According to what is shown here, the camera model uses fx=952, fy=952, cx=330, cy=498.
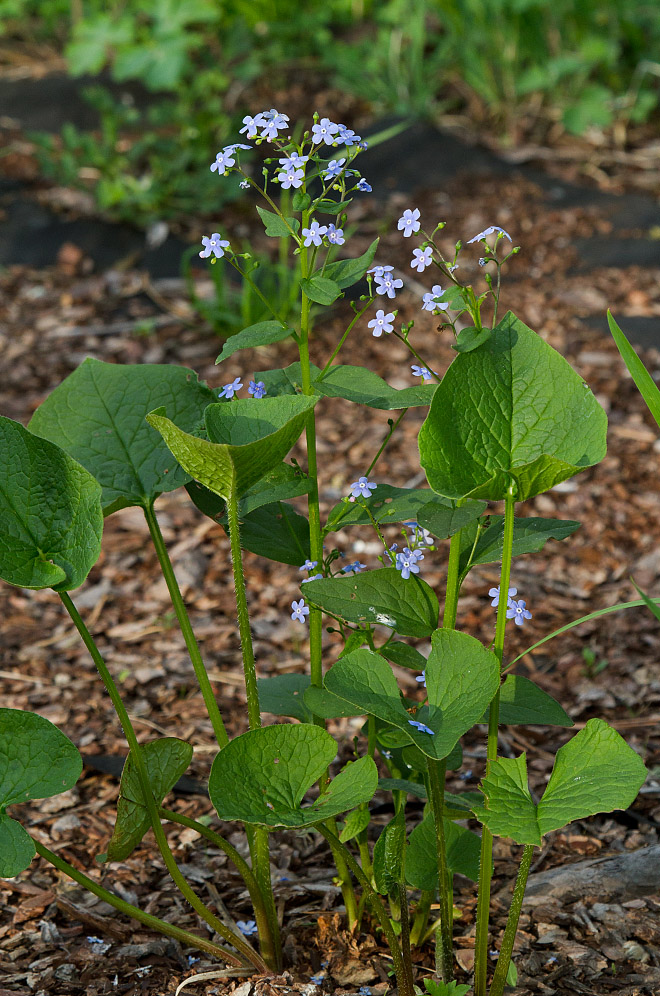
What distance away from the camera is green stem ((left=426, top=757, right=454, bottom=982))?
3.67ft

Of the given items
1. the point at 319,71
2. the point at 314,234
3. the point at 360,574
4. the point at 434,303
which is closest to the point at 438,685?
the point at 360,574

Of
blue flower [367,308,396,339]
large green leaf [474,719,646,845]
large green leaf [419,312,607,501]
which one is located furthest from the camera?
blue flower [367,308,396,339]

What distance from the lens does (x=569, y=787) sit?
1.04 m

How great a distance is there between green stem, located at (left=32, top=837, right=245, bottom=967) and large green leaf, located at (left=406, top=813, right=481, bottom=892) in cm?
28

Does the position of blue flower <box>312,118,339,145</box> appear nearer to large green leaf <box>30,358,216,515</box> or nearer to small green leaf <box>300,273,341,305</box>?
small green leaf <box>300,273,341,305</box>

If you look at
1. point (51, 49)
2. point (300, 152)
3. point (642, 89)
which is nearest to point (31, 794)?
point (300, 152)

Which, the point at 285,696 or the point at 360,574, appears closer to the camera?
the point at 360,574

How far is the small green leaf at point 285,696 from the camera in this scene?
1.33 metres

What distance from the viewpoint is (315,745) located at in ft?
3.53

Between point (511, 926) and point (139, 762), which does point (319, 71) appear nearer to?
point (139, 762)

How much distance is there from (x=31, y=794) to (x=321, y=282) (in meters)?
0.67

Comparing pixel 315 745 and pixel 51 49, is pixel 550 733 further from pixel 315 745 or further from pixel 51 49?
pixel 51 49

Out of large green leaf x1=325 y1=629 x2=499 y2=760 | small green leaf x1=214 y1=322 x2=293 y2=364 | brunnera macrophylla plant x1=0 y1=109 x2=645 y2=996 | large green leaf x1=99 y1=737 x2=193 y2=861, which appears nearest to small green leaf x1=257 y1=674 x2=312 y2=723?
brunnera macrophylla plant x1=0 y1=109 x2=645 y2=996

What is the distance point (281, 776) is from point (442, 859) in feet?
0.79
